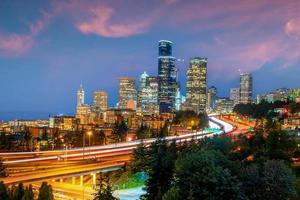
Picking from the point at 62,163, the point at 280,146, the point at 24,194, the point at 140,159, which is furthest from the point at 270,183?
the point at 62,163

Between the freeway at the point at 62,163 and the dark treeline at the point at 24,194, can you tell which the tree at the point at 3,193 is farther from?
the freeway at the point at 62,163

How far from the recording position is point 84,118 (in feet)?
652

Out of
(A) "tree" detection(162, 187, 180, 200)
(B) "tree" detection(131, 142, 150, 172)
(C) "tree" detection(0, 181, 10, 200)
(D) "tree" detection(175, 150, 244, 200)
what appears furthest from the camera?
(B) "tree" detection(131, 142, 150, 172)

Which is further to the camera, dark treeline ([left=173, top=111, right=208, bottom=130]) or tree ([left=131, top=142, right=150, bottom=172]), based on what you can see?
dark treeline ([left=173, top=111, right=208, bottom=130])

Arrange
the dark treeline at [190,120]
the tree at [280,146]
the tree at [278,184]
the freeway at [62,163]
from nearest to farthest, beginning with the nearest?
the tree at [278,184] → the freeway at [62,163] → the tree at [280,146] → the dark treeline at [190,120]

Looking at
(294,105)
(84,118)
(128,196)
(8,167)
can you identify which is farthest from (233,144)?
(84,118)

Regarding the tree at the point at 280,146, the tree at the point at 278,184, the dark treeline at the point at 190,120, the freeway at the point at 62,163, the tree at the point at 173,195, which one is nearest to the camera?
the tree at the point at 173,195

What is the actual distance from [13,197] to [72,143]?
149 feet

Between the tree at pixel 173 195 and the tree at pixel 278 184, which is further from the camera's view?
the tree at pixel 278 184

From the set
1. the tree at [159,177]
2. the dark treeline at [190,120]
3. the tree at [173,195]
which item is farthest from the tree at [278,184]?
the dark treeline at [190,120]

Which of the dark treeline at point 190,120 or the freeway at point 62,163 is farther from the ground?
the dark treeline at point 190,120

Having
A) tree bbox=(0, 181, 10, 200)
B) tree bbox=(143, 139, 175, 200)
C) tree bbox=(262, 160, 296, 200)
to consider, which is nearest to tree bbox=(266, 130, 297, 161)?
tree bbox=(143, 139, 175, 200)

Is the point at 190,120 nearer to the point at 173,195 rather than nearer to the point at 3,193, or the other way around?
the point at 3,193

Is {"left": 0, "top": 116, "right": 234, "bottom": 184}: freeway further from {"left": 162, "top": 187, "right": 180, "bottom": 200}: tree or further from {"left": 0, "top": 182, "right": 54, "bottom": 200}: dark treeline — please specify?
{"left": 162, "top": 187, "right": 180, "bottom": 200}: tree
